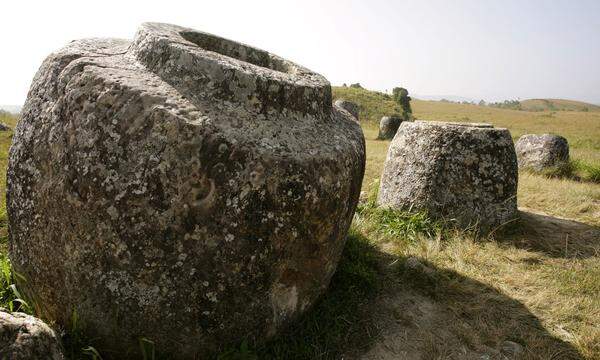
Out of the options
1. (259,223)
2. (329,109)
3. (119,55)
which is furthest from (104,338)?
(329,109)

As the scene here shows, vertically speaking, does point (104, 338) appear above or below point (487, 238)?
below

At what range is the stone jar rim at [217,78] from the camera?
3.08 m

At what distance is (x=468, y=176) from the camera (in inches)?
242

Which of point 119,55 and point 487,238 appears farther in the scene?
point 487,238

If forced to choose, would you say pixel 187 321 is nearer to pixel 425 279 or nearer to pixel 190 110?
pixel 190 110

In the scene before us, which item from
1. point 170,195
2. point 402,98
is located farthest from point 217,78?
point 402,98

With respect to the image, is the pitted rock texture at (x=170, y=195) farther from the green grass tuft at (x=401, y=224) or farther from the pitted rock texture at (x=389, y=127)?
the pitted rock texture at (x=389, y=127)

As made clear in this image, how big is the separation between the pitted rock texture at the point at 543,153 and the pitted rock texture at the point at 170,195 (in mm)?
9400

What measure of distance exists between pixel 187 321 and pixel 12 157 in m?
1.80

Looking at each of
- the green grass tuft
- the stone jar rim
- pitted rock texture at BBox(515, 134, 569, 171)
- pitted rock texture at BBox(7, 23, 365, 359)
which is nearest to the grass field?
the green grass tuft

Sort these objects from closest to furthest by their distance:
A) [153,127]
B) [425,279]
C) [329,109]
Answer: [153,127] < [329,109] < [425,279]

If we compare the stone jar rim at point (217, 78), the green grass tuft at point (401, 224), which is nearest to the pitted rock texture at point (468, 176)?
the green grass tuft at point (401, 224)

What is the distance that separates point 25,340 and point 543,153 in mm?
11617

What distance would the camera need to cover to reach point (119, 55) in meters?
3.43
